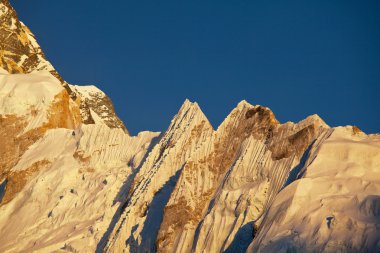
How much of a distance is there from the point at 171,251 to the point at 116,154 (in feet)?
64.8

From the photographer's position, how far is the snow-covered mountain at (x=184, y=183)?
44.2 metres

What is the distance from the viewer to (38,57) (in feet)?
351

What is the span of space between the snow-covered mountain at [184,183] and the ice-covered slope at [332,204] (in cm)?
8

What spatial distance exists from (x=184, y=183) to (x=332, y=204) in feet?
50.6

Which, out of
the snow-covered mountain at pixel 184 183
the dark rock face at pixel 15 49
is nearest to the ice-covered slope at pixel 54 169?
the snow-covered mountain at pixel 184 183

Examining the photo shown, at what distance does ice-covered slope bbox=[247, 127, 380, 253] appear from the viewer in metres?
40.2

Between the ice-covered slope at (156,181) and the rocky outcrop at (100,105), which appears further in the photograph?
the rocky outcrop at (100,105)

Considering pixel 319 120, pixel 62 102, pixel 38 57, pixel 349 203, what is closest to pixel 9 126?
pixel 62 102

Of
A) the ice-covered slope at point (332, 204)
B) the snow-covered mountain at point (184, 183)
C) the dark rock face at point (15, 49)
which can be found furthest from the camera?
the dark rock face at point (15, 49)

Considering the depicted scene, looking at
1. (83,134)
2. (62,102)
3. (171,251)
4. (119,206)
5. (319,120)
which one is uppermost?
(62,102)

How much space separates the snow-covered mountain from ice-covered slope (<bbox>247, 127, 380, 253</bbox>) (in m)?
0.08

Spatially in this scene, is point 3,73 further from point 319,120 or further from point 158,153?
point 319,120

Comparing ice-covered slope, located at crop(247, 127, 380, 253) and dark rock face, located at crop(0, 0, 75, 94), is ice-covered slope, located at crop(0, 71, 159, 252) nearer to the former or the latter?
dark rock face, located at crop(0, 0, 75, 94)

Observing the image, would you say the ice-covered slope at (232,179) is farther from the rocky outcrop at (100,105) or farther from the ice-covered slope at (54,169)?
the rocky outcrop at (100,105)
